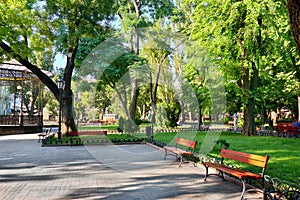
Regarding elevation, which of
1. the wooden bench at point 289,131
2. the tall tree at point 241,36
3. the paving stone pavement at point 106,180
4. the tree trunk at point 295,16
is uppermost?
the tall tree at point 241,36

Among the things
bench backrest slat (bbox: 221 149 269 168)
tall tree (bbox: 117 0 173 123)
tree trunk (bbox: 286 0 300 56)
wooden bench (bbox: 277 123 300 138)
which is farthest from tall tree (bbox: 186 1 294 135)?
tree trunk (bbox: 286 0 300 56)

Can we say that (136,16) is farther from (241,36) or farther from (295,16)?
(295,16)

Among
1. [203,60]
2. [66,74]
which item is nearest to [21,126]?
[66,74]

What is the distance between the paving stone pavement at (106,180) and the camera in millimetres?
5621

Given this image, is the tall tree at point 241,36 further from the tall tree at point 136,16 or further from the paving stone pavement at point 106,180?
the paving stone pavement at point 106,180

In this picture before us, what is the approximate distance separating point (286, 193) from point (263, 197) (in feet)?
1.37

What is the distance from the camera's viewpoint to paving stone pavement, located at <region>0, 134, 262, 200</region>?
18.4 feet

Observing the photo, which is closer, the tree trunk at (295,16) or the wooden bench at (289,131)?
the tree trunk at (295,16)

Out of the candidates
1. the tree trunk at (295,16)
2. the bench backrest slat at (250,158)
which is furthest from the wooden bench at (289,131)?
the tree trunk at (295,16)

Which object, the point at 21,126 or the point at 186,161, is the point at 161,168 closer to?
the point at 186,161

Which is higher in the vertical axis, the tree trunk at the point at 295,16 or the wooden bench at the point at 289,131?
the tree trunk at the point at 295,16

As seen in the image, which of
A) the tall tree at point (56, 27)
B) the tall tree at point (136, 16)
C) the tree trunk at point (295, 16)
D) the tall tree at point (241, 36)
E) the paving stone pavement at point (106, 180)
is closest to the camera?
the tree trunk at point (295, 16)

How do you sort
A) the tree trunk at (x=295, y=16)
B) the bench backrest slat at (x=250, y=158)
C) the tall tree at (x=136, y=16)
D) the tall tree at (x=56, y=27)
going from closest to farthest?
the tree trunk at (x=295, y=16), the bench backrest slat at (x=250, y=158), the tall tree at (x=56, y=27), the tall tree at (x=136, y=16)

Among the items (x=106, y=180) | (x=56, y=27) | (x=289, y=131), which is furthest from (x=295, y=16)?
(x=289, y=131)
